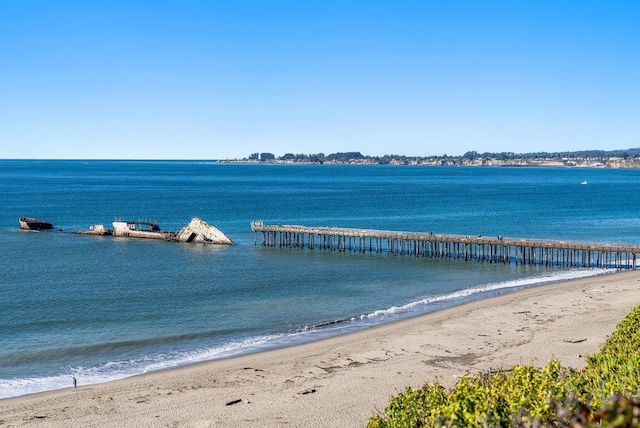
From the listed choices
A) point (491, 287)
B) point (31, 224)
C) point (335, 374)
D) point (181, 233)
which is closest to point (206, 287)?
point (491, 287)

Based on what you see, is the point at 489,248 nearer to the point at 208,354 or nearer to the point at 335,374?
the point at 208,354

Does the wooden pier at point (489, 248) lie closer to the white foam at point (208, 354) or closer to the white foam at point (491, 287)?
Result: the white foam at point (491, 287)

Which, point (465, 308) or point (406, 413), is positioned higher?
point (406, 413)

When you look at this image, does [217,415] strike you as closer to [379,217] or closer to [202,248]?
[202,248]

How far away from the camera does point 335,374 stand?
78.6ft

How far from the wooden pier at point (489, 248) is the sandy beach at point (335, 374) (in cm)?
1768

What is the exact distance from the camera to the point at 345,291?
4344 centimetres

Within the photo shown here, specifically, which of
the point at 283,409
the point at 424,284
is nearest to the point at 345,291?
the point at 424,284

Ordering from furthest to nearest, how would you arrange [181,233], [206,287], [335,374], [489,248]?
[181,233] < [489,248] < [206,287] < [335,374]

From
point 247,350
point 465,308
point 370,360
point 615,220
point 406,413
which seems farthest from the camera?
point 615,220

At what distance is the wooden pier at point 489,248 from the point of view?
52562mm

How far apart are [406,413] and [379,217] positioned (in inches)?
3198

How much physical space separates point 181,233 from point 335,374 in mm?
48675

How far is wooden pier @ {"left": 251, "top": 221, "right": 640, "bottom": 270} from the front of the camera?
172 feet
